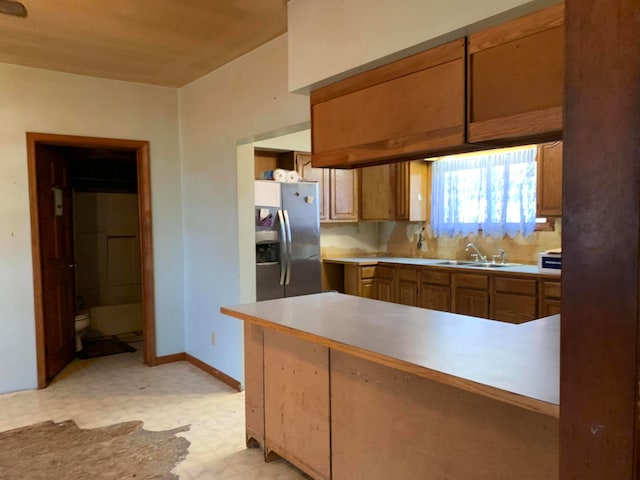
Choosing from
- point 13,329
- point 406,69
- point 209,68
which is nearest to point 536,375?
point 406,69

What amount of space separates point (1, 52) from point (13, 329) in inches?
80.7

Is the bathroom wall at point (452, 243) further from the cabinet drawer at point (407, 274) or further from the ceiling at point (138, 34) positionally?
the ceiling at point (138, 34)

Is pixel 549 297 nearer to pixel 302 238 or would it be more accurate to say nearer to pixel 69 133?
pixel 302 238

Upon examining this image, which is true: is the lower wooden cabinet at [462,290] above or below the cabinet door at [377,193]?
below

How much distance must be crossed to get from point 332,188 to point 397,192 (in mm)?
744

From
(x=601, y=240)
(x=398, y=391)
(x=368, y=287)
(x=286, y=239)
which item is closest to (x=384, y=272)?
(x=368, y=287)

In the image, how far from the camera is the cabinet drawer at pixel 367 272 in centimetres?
518

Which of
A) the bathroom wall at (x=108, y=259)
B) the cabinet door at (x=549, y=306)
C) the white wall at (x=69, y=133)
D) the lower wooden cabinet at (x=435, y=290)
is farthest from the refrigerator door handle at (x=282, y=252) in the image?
the bathroom wall at (x=108, y=259)

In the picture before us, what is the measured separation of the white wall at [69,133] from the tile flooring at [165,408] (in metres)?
0.32

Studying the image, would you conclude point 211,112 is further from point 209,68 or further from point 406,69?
point 406,69

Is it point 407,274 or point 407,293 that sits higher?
point 407,274

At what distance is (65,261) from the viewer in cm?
439

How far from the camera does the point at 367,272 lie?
5199mm

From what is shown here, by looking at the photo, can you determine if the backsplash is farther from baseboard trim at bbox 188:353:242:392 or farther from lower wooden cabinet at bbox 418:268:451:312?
baseboard trim at bbox 188:353:242:392
